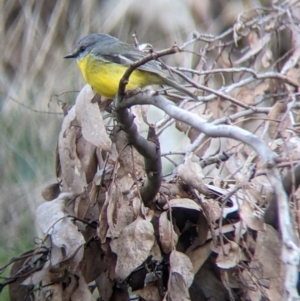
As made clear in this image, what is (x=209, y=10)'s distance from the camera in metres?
4.98

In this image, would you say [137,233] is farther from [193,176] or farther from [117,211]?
[193,176]

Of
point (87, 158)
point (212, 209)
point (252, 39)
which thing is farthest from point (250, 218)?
point (252, 39)

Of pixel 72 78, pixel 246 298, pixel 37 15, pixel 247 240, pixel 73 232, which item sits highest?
pixel 37 15

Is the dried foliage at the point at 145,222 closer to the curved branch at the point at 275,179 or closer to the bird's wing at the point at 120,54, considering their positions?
the curved branch at the point at 275,179

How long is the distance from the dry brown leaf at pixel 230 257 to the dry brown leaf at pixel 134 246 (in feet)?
0.66

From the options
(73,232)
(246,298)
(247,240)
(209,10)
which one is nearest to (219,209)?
(247,240)

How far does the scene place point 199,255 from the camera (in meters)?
2.25

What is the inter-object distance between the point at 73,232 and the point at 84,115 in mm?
369

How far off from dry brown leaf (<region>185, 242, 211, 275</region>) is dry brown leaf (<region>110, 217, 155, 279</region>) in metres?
0.21

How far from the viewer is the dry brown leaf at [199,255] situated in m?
2.23

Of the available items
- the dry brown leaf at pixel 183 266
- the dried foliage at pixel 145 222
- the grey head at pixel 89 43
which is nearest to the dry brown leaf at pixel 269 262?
the dried foliage at pixel 145 222

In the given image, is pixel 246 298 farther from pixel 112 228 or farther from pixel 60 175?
pixel 60 175

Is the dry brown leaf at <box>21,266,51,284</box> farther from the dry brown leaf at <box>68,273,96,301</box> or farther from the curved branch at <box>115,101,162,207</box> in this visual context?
the curved branch at <box>115,101,162,207</box>

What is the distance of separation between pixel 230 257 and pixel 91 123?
0.59m
